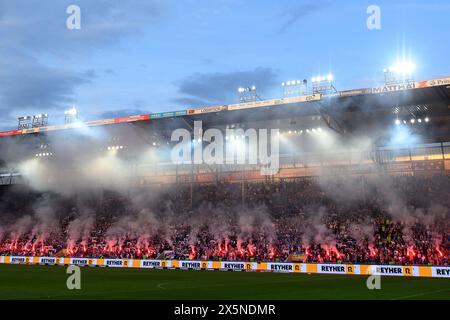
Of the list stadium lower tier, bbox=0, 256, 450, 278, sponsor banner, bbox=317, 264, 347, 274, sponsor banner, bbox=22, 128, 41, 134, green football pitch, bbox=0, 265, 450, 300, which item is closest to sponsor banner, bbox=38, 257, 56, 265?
stadium lower tier, bbox=0, 256, 450, 278

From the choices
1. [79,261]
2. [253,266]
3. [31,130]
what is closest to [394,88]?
[253,266]

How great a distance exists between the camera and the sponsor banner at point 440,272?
67.4ft

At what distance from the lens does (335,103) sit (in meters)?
29.1

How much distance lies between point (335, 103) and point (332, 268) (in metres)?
11.2

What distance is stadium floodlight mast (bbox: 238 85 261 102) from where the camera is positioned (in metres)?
33.5

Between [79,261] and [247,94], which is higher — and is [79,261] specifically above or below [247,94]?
below

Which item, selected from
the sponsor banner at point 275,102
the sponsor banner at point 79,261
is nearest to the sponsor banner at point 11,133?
the sponsor banner at point 79,261

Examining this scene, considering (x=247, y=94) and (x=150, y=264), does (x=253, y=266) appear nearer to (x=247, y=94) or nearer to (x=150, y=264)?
(x=150, y=264)

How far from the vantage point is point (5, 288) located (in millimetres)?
15633

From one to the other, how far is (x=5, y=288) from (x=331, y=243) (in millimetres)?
19319

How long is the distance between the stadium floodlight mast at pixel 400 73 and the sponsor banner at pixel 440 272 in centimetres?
1207

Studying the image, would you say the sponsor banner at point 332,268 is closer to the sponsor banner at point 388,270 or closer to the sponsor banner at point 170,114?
the sponsor banner at point 388,270
